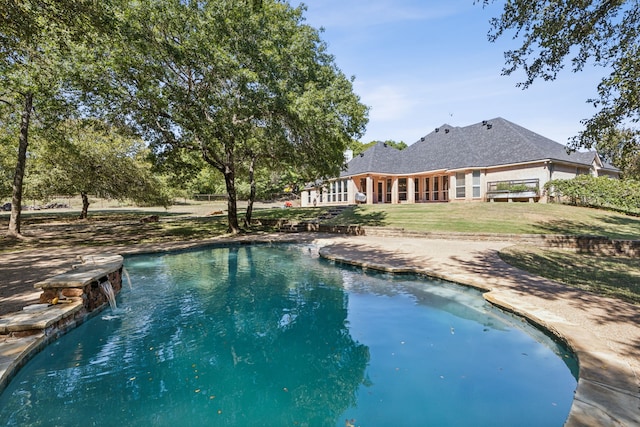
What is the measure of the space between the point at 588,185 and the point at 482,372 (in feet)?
71.8

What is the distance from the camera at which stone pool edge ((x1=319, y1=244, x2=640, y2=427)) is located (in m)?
2.65

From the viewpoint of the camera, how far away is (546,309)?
5328 mm

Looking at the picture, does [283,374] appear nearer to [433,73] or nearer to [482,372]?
[482,372]

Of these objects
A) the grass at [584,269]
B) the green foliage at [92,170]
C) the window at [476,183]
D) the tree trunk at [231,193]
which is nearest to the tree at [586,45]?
the grass at [584,269]

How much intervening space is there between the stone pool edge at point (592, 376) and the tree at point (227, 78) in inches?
385

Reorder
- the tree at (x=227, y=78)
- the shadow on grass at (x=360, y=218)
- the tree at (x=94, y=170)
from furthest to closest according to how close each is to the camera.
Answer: the shadow on grass at (x=360, y=218) → the tree at (x=94, y=170) → the tree at (x=227, y=78)

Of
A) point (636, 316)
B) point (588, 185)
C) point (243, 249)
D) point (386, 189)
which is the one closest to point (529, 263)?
point (636, 316)

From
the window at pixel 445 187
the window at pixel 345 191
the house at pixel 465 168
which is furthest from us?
the window at pixel 345 191

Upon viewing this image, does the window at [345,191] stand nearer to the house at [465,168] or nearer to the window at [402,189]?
the house at [465,168]

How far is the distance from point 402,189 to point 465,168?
6566 millimetres

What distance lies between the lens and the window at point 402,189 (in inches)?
1135

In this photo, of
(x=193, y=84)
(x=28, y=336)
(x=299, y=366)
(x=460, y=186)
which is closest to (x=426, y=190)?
(x=460, y=186)

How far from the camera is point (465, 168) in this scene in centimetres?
2344

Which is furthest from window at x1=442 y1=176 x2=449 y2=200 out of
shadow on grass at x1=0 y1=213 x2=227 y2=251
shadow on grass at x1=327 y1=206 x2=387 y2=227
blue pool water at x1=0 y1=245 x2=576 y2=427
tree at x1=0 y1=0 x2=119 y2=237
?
tree at x1=0 y1=0 x2=119 y2=237
